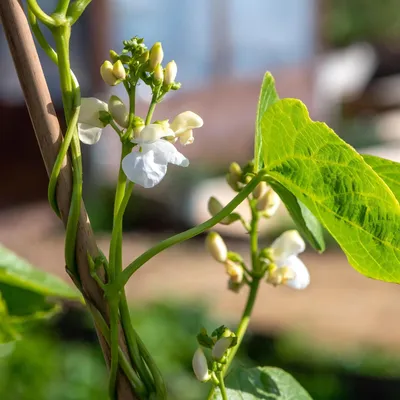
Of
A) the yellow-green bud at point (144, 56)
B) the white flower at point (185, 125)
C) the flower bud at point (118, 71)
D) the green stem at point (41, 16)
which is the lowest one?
the white flower at point (185, 125)

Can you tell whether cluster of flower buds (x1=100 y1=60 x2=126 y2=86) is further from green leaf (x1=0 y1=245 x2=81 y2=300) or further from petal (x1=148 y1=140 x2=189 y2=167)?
green leaf (x1=0 y1=245 x2=81 y2=300)

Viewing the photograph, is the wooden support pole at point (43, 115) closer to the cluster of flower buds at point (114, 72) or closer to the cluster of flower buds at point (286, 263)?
the cluster of flower buds at point (114, 72)

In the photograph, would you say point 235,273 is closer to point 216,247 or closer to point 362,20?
point 216,247

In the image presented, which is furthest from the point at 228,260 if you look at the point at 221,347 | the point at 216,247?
the point at 221,347

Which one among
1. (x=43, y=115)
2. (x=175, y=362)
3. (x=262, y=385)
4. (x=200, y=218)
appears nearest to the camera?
(x=43, y=115)

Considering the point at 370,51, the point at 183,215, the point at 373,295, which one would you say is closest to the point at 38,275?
the point at 373,295

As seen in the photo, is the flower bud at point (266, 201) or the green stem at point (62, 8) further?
the flower bud at point (266, 201)

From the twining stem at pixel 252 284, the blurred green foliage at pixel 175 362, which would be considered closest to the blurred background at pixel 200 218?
the blurred green foliage at pixel 175 362
